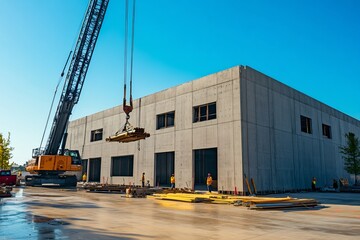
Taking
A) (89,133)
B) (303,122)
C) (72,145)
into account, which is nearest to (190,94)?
(303,122)

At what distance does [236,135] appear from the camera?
24531 mm

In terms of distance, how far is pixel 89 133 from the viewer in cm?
4578

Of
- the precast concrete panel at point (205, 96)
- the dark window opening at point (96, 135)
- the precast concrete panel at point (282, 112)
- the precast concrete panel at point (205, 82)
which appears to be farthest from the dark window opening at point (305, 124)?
the dark window opening at point (96, 135)

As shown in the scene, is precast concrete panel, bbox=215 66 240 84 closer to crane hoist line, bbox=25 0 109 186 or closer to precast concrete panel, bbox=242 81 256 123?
precast concrete panel, bbox=242 81 256 123

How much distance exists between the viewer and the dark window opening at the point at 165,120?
3241cm

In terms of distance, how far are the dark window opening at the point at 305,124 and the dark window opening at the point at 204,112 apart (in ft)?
38.2

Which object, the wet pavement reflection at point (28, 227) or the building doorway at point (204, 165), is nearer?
the wet pavement reflection at point (28, 227)

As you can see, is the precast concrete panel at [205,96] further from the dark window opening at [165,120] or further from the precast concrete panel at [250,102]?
the dark window opening at [165,120]

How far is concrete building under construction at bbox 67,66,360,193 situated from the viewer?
25.0 metres

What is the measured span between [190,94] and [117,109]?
47.9 ft

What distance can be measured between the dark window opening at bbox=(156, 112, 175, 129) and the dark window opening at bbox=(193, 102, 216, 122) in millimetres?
3955

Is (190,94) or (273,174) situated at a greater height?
(190,94)

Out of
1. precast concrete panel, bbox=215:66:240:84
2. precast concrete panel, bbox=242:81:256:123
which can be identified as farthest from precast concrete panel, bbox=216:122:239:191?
precast concrete panel, bbox=215:66:240:84

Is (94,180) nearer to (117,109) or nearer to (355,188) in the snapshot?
(117,109)
